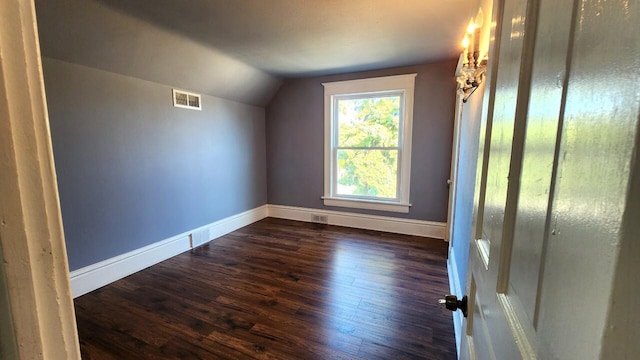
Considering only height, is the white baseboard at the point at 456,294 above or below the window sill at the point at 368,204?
below

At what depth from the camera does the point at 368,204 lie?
153 inches

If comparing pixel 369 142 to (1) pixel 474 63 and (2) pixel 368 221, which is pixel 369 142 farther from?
(1) pixel 474 63

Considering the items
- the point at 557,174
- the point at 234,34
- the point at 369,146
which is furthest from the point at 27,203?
the point at 369,146

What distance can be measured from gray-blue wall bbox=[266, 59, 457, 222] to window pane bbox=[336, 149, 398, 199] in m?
0.27

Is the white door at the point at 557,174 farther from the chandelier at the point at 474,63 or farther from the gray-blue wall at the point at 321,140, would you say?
the gray-blue wall at the point at 321,140

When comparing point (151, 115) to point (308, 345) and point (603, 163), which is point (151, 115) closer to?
point (308, 345)

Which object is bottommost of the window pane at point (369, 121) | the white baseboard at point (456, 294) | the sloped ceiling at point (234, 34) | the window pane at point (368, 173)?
the white baseboard at point (456, 294)

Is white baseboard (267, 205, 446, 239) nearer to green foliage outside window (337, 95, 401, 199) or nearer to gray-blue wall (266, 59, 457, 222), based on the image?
→ gray-blue wall (266, 59, 457, 222)

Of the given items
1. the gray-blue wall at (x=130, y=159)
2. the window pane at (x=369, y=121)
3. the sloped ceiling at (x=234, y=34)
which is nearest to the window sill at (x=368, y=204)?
the window pane at (x=369, y=121)

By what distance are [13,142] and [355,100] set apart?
12.3 ft

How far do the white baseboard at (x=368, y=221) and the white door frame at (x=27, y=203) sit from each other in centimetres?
367

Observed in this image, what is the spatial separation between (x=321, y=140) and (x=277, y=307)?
2581 mm

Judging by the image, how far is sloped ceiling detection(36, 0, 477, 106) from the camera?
1.90 m

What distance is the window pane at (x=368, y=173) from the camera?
3775 millimetres
